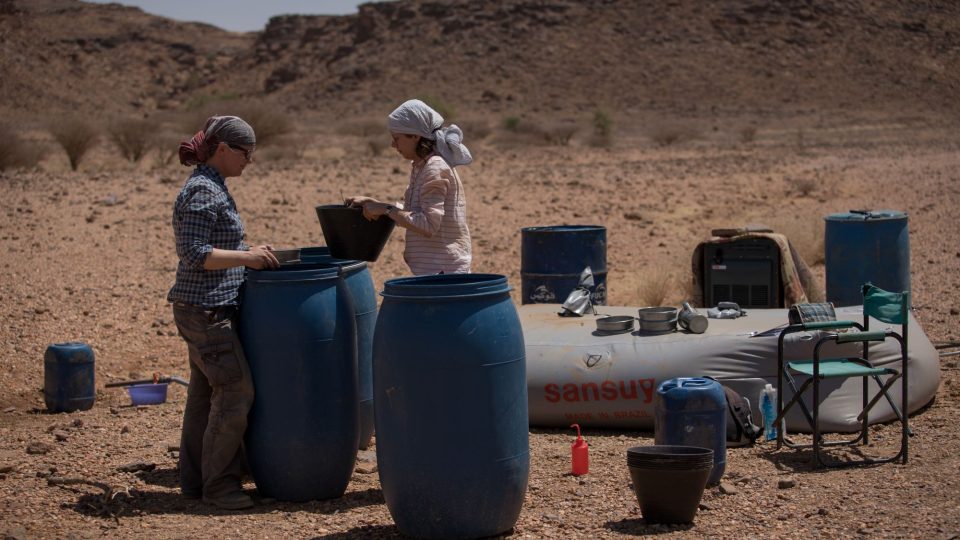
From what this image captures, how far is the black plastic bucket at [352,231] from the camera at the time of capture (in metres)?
5.39

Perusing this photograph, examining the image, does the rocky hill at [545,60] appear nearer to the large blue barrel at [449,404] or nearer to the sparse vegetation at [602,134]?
the sparse vegetation at [602,134]

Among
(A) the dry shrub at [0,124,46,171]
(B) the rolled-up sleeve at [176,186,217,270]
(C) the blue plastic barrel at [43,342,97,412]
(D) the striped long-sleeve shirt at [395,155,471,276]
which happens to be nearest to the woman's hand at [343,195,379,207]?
(D) the striped long-sleeve shirt at [395,155,471,276]

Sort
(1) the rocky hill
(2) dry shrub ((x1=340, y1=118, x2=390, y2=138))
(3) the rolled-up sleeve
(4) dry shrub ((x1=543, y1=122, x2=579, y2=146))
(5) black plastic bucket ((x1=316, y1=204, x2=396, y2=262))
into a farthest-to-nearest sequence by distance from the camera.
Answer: (1) the rocky hill → (2) dry shrub ((x1=340, y1=118, x2=390, y2=138)) → (4) dry shrub ((x1=543, y1=122, x2=579, y2=146)) → (5) black plastic bucket ((x1=316, y1=204, x2=396, y2=262)) → (3) the rolled-up sleeve

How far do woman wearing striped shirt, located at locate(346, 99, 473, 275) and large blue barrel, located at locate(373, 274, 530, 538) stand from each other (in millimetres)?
812

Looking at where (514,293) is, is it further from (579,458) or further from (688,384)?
(688,384)

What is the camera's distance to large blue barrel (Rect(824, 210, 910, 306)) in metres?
8.52

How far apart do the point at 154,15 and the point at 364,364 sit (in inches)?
2933

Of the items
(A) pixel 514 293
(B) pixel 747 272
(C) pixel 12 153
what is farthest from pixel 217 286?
(C) pixel 12 153

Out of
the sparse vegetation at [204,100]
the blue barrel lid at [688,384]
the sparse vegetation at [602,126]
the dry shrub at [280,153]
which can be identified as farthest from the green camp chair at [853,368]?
the sparse vegetation at [204,100]

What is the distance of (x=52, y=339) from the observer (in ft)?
29.6

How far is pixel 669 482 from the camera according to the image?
468 centimetres

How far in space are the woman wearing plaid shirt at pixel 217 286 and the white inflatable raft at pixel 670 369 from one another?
1992 mm

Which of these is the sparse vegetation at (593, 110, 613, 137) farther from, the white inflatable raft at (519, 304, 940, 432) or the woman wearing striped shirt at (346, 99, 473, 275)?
the woman wearing striped shirt at (346, 99, 473, 275)

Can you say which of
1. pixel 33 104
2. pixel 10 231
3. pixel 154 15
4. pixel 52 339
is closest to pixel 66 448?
pixel 52 339
